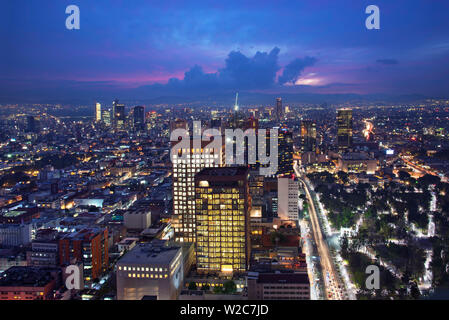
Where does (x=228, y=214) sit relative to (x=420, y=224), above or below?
above

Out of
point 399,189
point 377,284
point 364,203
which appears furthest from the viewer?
point 399,189

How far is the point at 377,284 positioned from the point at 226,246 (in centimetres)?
270

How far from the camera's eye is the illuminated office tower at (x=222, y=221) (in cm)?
717

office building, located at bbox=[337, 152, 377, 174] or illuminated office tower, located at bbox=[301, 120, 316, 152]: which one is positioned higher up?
illuminated office tower, located at bbox=[301, 120, 316, 152]

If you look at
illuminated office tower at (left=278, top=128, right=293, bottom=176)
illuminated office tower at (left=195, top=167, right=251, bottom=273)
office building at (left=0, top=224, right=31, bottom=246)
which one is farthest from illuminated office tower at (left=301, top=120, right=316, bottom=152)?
office building at (left=0, top=224, right=31, bottom=246)

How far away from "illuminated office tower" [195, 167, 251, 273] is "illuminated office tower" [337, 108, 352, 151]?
17386 millimetres

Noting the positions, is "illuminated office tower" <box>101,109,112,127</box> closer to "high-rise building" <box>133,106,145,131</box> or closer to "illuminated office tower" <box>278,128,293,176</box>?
"high-rise building" <box>133,106,145,131</box>

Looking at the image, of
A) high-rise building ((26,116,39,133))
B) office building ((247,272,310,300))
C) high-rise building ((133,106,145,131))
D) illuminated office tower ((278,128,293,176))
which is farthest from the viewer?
high-rise building ((133,106,145,131))

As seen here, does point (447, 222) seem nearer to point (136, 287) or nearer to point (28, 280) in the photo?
point (136, 287)

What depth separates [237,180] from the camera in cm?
714

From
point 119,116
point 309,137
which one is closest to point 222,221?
point 309,137

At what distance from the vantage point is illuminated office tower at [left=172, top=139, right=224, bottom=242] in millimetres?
9031

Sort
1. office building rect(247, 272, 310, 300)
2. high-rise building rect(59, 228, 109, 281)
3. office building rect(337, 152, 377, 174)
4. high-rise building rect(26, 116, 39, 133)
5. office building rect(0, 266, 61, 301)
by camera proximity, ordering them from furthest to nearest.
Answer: high-rise building rect(26, 116, 39, 133)
office building rect(337, 152, 377, 174)
high-rise building rect(59, 228, 109, 281)
office building rect(0, 266, 61, 301)
office building rect(247, 272, 310, 300)
